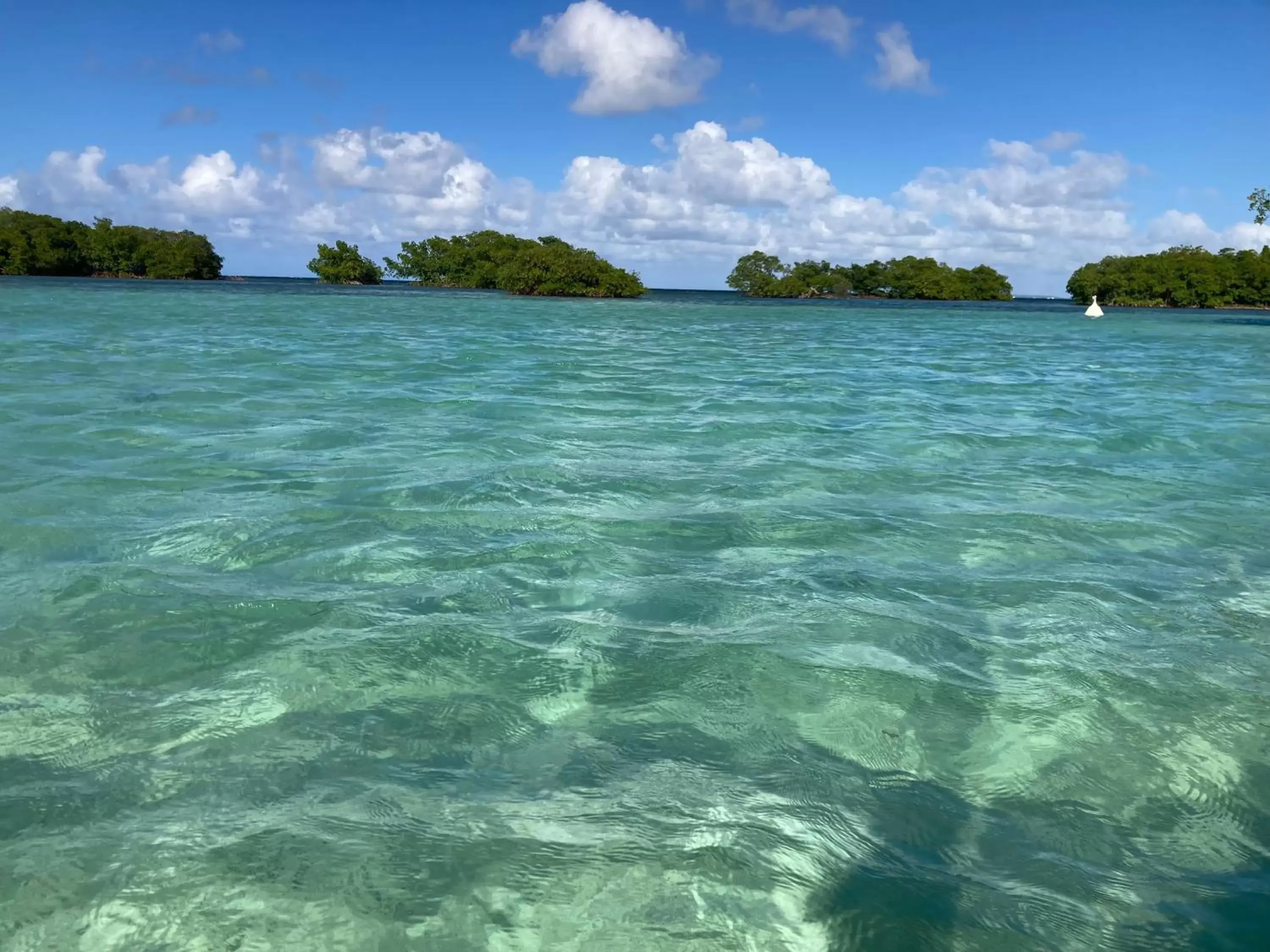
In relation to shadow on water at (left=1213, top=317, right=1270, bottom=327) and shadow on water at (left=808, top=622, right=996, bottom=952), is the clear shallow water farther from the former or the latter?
shadow on water at (left=1213, top=317, right=1270, bottom=327)

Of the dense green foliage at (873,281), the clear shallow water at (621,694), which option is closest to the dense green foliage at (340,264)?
the dense green foliage at (873,281)

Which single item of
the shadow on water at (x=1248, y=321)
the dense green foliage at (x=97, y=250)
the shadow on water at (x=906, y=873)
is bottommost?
the shadow on water at (x=906, y=873)

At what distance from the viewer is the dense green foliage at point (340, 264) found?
122 m

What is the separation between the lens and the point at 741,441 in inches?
425

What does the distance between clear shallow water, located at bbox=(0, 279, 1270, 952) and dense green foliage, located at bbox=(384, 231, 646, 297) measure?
77044 millimetres

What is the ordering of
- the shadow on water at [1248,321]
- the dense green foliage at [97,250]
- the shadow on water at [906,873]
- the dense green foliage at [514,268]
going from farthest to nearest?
the dense green foliage at [97,250] < the dense green foliage at [514,268] < the shadow on water at [1248,321] < the shadow on water at [906,873]

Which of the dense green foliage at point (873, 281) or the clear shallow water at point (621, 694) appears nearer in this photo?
the clear shallow water at point (621, 694)

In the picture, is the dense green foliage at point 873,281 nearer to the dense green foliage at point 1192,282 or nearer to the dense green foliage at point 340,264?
the dense green foliage at point 1192,282

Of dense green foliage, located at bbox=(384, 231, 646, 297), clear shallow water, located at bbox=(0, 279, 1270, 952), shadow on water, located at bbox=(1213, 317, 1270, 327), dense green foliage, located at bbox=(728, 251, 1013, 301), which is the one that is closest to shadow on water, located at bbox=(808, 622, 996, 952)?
clear shallow water, located at bbox=(0, 279, 1270, 952)

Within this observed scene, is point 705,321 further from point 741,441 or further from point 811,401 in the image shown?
point 741,441

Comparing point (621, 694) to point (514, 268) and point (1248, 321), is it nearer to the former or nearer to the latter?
point (1248, 321)

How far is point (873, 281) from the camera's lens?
13175 cm

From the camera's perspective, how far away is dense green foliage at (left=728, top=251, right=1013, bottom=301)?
117562 millimetres

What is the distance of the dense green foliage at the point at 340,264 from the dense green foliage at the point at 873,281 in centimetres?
5091
